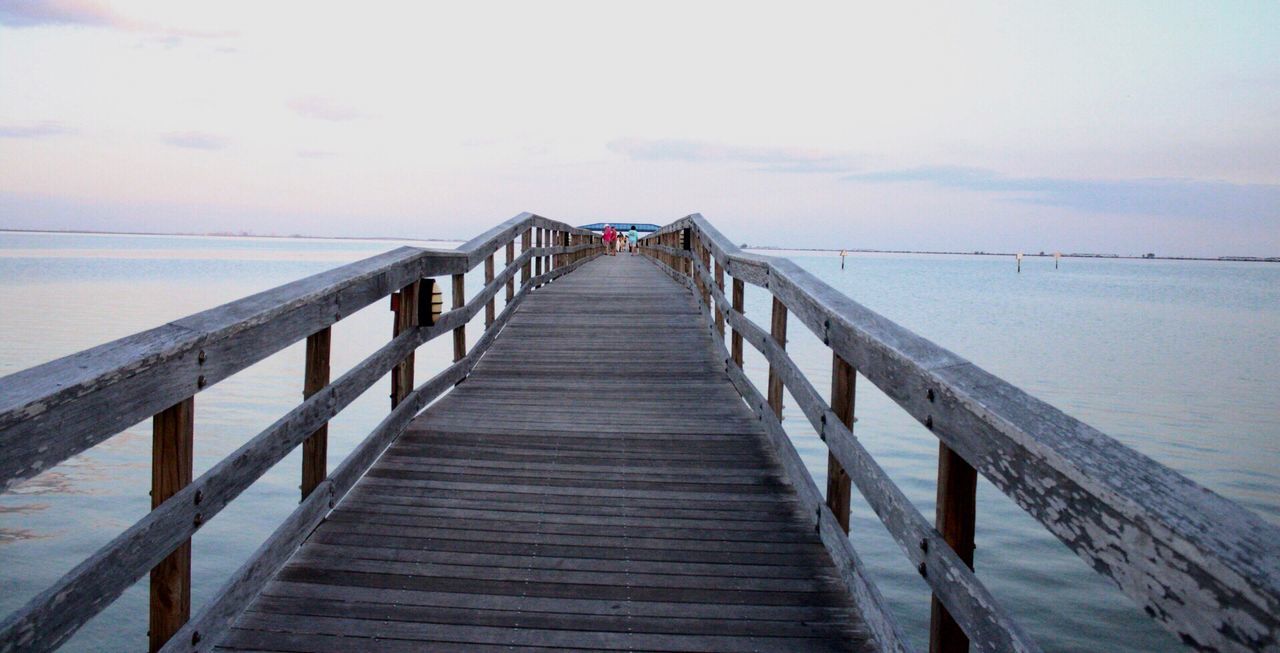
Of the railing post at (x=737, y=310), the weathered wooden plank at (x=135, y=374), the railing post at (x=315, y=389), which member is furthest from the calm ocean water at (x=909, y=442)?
the weathered wooden plank at (x=135, y=374)

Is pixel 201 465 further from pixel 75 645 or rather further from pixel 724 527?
pixel 724 527

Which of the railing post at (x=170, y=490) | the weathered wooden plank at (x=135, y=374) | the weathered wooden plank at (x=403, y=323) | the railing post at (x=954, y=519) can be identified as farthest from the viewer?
the weathered wooden plank at (x=403, y=323)

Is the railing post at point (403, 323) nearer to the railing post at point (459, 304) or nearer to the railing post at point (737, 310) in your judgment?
the railing post at point (459, 304)

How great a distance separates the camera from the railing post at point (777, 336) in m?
4.57

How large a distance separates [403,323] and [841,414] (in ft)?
8.90

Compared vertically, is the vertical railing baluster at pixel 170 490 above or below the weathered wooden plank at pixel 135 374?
below

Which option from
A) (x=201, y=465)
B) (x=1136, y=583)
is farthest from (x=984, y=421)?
(x=201, y=465)

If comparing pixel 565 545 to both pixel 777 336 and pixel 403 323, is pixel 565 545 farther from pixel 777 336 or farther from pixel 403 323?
pixel 403 323

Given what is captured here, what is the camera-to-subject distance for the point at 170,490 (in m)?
2.29

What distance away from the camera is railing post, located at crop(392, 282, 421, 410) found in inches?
193

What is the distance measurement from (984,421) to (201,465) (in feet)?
29.0

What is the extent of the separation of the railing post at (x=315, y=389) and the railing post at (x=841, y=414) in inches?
76.9

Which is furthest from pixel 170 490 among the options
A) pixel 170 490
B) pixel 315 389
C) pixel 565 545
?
pixel 565 545

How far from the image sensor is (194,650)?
8.02 feet
